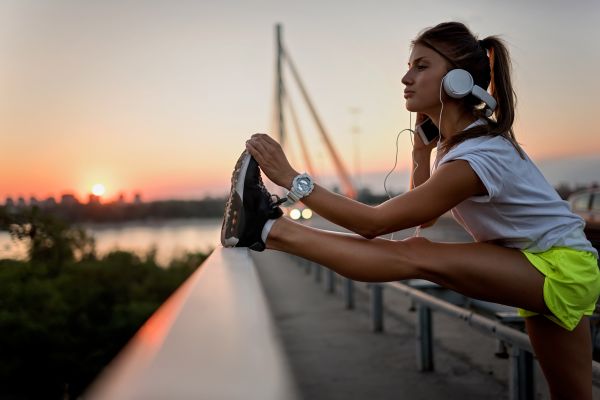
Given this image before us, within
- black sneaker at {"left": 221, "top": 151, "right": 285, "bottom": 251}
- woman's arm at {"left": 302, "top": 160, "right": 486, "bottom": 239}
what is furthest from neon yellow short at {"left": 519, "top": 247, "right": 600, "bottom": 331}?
black sneaker at {"left": 221, "top": 151, "right": 285, "bottom": 251}

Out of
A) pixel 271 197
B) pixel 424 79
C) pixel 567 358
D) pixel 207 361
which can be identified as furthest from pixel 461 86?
pixel 207 361

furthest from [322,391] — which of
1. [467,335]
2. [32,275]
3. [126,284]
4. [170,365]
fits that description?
[126,284]

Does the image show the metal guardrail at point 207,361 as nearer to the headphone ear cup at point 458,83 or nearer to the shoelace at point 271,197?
the shoelace at point 271,197

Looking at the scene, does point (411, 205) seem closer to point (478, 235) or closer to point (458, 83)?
point (478, 235)

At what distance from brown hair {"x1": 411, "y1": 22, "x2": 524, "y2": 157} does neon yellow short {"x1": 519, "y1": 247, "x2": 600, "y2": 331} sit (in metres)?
0.33

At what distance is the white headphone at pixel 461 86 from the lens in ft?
5.50

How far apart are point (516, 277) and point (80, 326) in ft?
18.5

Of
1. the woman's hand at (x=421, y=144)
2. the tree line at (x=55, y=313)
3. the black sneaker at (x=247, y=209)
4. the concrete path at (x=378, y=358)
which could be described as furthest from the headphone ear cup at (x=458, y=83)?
the tree line at (x=55, y=313)

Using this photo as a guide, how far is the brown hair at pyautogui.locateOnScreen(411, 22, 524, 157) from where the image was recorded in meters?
1.74

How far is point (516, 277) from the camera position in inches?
61.6

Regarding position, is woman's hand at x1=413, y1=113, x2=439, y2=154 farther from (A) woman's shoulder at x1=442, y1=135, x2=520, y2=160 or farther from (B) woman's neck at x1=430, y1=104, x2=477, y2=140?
(A) woman's shoulder at x1=442, y1=135, x2=520, y2=160

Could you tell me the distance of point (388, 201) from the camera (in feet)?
5.32

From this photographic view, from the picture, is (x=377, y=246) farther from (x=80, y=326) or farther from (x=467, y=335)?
(x=80, y=326)

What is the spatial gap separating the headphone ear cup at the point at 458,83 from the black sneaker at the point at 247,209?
0.54 m
